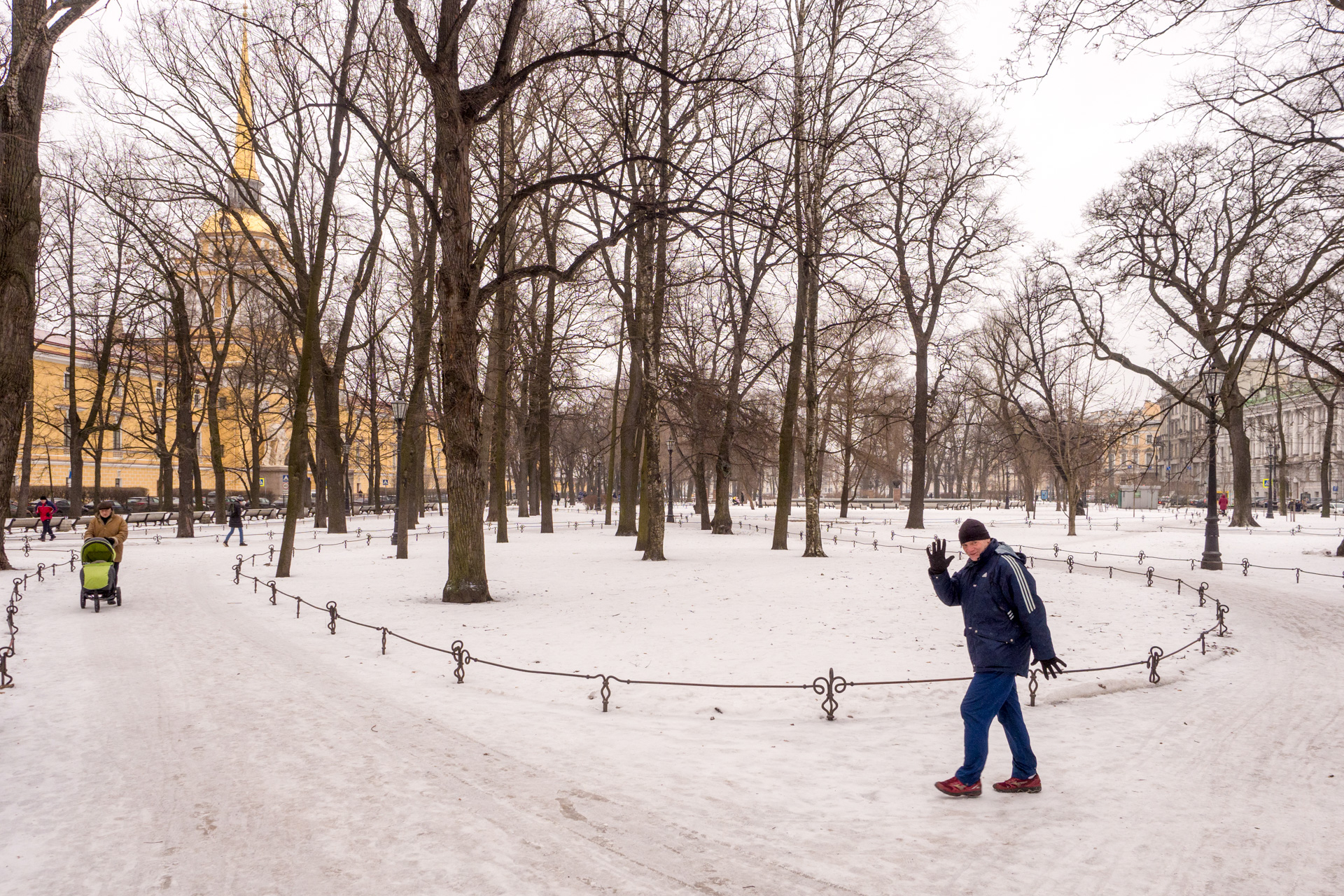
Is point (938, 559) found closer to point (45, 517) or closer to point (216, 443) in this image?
point (45, 517)

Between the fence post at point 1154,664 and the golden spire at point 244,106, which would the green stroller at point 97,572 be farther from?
the fence post at point 1154,664

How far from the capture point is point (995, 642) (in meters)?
5.20

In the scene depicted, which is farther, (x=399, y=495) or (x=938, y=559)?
(x=399, y=495)

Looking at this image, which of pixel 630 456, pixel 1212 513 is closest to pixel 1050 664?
pixel 1212 513

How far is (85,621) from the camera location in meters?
12.0

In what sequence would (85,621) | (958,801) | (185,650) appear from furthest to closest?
1. (85,621)
2. (185,650)
3. (958,801)

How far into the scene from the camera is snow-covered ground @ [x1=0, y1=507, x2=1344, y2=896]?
4320 mm

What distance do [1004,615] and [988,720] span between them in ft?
2.16

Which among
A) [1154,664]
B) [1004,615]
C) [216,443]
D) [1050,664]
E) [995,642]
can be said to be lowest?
[1154,664]

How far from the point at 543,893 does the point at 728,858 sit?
0.99 m

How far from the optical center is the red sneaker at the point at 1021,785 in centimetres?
536

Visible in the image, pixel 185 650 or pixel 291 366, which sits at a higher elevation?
pixel 291 366

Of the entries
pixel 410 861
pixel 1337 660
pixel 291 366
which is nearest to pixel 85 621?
pixel 410 861

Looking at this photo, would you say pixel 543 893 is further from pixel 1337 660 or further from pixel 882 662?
pixel 1337 660
